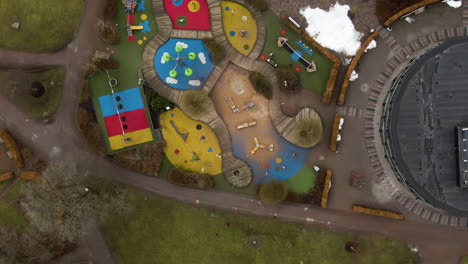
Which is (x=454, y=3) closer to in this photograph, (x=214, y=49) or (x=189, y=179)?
(x=214, y=49)

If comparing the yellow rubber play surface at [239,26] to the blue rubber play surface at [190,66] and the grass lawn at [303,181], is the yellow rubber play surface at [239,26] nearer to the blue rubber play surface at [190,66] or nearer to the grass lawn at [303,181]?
the blue rubber play surface at [190,66]

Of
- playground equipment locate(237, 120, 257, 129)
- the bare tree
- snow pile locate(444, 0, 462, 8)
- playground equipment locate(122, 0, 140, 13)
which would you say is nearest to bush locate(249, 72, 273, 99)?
playground equipment locate(237, 120, 257, 129)

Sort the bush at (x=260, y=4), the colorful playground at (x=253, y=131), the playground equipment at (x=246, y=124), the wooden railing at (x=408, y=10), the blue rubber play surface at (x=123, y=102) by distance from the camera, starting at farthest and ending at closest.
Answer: the blue rubber play surface at (x=123, y=102)
the colorful playground at (x=253, y=131)
the playground equipment at (x=246, y=124)
the bush at (x=260, y=4)
the wooden railing at (x=408, y=10)

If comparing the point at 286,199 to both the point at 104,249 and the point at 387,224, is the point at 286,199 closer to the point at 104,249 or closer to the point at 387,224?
the point at 387,224

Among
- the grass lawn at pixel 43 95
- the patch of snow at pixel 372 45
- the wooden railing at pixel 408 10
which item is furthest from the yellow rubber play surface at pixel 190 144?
the wooden railing at pixel 408 10

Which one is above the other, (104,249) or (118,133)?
(118,133)

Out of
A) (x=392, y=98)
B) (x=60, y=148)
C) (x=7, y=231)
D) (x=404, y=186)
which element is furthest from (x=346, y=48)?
(x=7, y=231)

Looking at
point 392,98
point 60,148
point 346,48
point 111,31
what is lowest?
point 60,148
